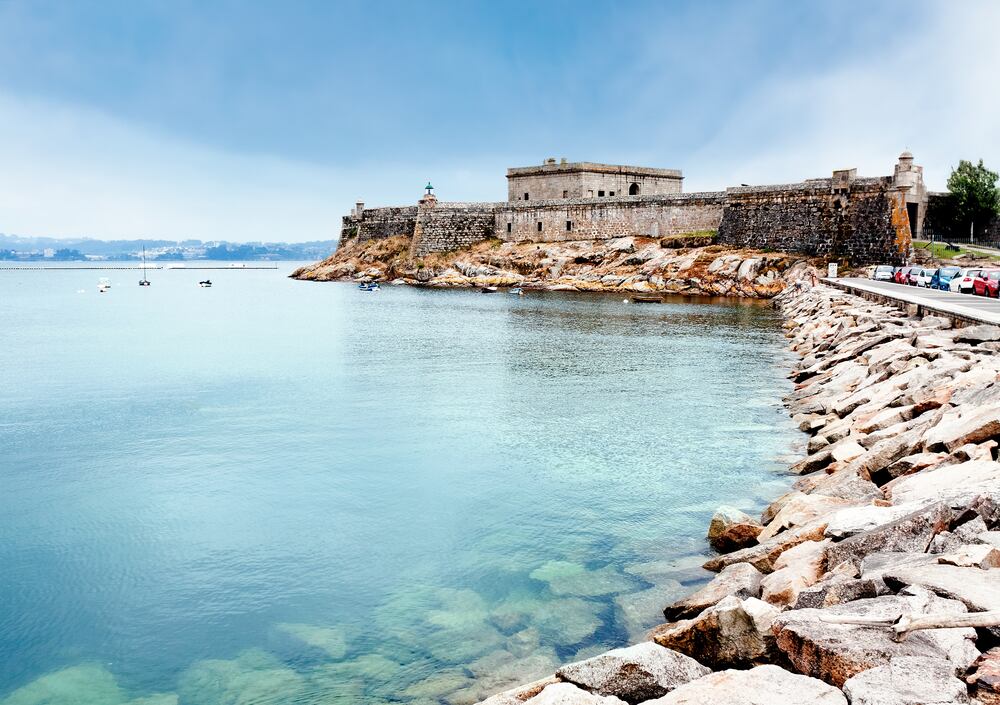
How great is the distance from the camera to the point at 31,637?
860cm

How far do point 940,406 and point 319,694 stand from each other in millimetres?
9998

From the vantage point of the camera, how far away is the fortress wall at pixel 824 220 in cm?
5078

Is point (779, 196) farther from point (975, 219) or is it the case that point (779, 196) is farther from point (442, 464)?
point (442, 464)

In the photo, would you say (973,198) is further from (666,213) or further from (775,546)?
(775,546)

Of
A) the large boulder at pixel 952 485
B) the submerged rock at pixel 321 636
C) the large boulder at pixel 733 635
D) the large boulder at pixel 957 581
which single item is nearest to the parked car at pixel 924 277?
the large boulder at pixel 952 485

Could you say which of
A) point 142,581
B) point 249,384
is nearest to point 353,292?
point 249,384

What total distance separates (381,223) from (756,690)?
8113 cm

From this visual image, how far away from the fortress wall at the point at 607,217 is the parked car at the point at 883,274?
16.3 m

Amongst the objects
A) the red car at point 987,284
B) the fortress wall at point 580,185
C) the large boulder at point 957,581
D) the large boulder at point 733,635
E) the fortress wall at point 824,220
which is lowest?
the large boulder at point 733,635

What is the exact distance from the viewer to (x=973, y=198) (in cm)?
5488

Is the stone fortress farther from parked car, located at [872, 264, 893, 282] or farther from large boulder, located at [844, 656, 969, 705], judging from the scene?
large boulder, located at [844, 656, 969, 705]

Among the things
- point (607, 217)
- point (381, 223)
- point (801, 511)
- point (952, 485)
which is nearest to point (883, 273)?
point (607, 217)

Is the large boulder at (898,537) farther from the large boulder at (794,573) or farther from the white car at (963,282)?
the white car at (963,282)

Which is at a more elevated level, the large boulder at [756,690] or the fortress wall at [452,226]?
the fortress wall at [452,226]
